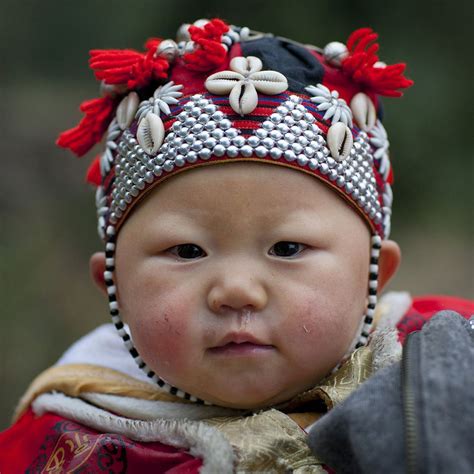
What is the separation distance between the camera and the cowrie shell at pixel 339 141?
1342mm

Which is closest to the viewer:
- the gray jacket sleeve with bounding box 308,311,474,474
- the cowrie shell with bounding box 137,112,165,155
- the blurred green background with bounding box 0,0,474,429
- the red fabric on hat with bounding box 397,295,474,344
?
the gray jacket sleeve with bounding box 308,311,474,474

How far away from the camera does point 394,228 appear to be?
4.23 m

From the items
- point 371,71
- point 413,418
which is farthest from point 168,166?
point 413,418

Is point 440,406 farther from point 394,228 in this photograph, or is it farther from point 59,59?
point 59,59

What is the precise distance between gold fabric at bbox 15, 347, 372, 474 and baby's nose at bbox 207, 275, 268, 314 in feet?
0.61

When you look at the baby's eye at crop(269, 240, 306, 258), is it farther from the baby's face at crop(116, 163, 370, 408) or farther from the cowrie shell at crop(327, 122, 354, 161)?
the cowrie shell at crop(327, 122, 354, 161)

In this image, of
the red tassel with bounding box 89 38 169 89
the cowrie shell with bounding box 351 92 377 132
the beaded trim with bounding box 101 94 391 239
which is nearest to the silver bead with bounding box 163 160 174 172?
the beaded trim with bounding box 101 94 391 239

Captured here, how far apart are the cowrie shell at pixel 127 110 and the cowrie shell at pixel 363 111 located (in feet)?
1.36

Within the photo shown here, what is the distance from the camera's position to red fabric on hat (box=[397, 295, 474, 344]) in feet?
5.29

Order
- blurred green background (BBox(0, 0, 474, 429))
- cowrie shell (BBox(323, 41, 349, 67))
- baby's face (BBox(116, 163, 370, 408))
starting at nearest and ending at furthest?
baby's face (BBox(116, 163, 370, 408)) → cowrie shell (BBox(323, 41, 349, 67)) → blurred green background (BBox(0, 0, 474, 429))

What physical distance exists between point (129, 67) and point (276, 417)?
71 centimetres

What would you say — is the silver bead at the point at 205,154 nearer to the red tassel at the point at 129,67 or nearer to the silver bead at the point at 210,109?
the silver bead at the point at 210,109

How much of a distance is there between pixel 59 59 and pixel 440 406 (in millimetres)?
3797

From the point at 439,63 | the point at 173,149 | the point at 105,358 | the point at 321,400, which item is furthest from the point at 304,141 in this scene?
the point at 439,63
